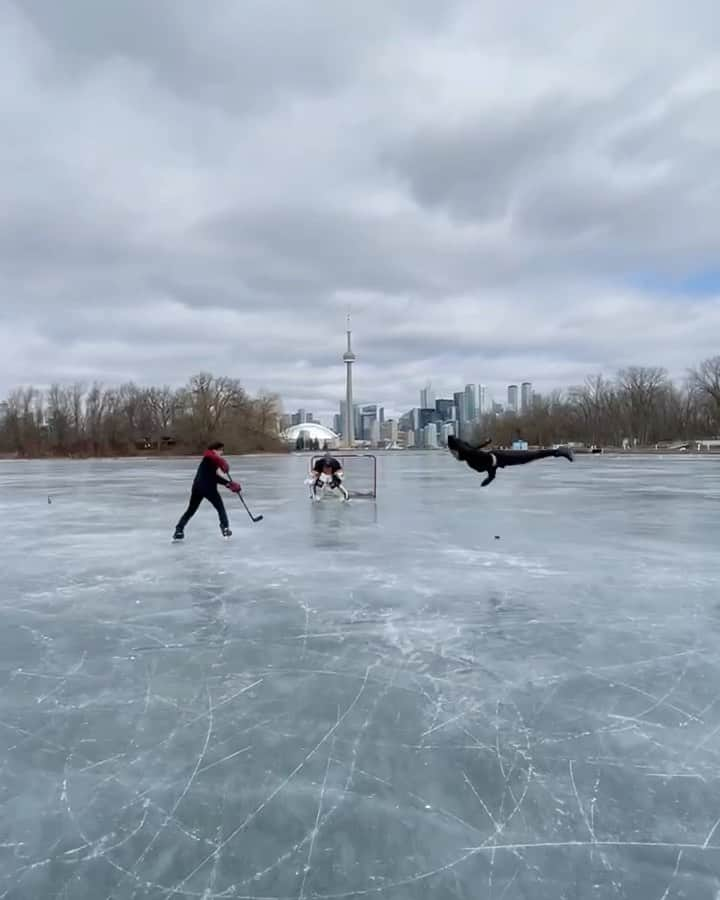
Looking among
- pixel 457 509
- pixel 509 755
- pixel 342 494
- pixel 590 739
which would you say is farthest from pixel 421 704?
pixel 342 494

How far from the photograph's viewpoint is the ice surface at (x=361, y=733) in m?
2.10

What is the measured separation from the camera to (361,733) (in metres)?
2.92

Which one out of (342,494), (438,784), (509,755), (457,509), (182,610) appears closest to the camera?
(438,784)

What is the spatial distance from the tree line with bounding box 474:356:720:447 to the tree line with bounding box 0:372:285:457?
32448 mm

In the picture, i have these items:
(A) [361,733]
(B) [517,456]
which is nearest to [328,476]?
(B) [517,456]

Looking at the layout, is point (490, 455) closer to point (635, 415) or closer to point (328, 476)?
point (328, 476)

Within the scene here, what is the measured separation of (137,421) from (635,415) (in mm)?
60189

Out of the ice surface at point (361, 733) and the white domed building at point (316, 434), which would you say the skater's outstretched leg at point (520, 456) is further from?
the white domed building at point (316, 434)

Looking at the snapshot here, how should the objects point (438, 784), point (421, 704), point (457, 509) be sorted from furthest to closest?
point (457, 509)
point (421, 704)
point (438, 784)

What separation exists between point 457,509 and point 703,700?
9192 millimetres

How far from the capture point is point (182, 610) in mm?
4988

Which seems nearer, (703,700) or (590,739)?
(590,739)

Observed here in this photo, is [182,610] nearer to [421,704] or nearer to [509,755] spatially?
[421,704]

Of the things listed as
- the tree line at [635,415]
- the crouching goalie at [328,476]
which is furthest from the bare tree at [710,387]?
the crouching goalie at [328,476]
